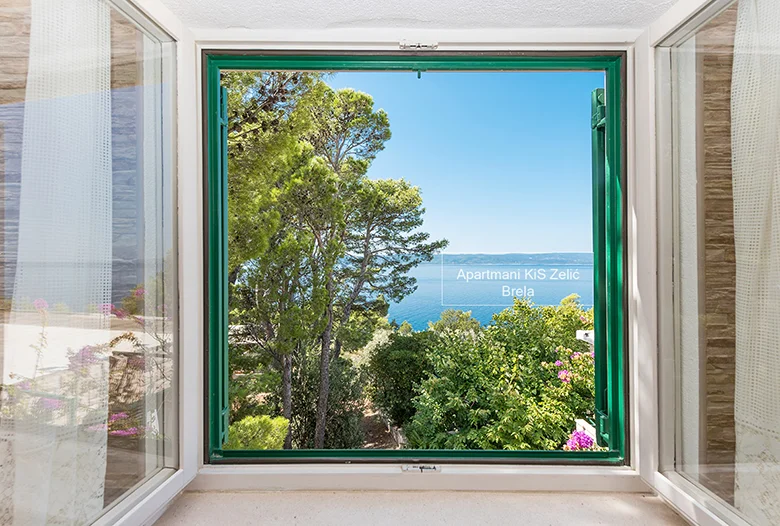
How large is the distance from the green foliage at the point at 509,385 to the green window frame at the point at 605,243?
3.05ft

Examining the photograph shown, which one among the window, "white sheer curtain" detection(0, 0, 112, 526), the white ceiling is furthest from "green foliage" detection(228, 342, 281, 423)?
the window

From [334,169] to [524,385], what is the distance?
5.83 ft

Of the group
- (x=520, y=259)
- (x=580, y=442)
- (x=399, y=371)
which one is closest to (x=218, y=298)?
(x=399, y=371)

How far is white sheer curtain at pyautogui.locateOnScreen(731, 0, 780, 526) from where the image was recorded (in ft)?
2.77

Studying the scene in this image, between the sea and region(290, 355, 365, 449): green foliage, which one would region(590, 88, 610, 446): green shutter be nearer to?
the sea

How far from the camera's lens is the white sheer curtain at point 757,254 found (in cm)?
84

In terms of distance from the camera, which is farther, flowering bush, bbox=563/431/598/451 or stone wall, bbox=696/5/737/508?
flowering bush, bbox=563/431/598/451

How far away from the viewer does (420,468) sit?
4.18 feet

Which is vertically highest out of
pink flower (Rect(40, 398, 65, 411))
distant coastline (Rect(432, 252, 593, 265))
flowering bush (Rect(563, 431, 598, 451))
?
distant coastline (Rect(432, 252, 593, 265))

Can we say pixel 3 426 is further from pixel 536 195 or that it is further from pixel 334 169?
pixel 536 195

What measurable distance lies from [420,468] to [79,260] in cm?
112

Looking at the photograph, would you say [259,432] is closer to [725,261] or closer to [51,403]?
[51,403]

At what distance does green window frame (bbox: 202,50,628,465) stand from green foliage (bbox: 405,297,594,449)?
0.93m

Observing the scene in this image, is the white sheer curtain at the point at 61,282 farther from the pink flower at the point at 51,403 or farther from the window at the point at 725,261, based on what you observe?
the window at the point at 725,261
